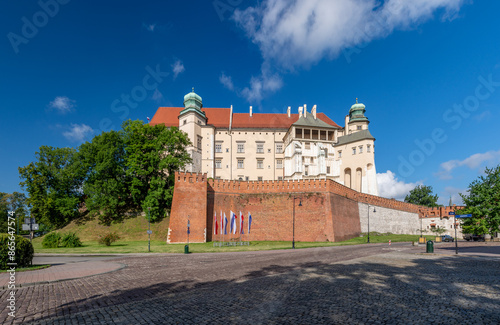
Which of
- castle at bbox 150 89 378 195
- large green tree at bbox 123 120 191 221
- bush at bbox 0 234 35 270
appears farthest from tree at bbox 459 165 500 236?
bush at bbox 0 234 35 270

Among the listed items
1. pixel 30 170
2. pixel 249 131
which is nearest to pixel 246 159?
pixel 249 131

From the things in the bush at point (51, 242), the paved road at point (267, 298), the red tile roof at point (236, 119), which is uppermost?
the red tile roof at point (236, 119)

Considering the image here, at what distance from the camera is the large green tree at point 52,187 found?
40.3 meters

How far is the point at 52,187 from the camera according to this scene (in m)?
41.9

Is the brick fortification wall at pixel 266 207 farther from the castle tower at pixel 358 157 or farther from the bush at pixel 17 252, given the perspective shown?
the bush at pixel 17 252

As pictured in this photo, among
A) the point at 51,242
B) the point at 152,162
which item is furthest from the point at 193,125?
the point at 51,242

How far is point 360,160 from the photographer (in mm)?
52250

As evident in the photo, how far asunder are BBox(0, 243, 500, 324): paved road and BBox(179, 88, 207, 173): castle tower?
41013 mm

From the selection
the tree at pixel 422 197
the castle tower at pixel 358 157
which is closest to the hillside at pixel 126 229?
the castle tower at pixel 358 157

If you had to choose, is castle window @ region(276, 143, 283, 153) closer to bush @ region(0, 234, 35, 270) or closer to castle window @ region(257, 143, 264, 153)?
castle window @ region(257, 143, 264, 153)

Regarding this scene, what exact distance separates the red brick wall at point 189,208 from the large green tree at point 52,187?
17286mm

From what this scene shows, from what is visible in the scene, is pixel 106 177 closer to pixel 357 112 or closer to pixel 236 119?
pixel 236 119

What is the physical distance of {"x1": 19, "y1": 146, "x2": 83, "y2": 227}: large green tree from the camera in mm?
40312

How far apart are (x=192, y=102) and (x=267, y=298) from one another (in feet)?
166
